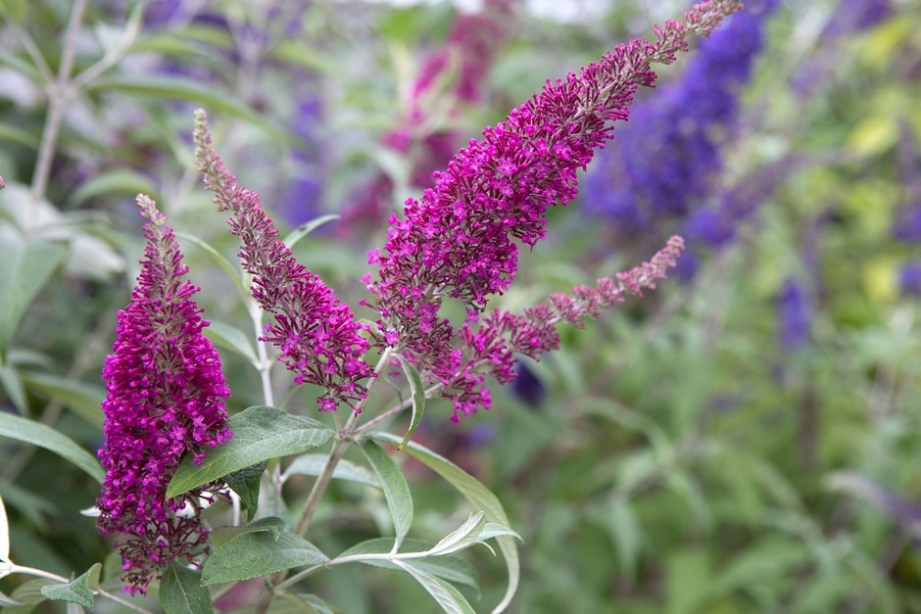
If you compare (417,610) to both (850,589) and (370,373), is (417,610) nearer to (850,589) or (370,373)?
(850,589)

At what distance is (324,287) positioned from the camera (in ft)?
2.43

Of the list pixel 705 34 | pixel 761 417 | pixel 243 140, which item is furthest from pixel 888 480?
pixel 705 34

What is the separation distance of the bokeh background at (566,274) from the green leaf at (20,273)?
0.10 meters

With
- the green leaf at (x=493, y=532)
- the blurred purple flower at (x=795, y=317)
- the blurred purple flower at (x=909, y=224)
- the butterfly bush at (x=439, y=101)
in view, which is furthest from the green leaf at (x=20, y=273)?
the blurred purple flower at (x=909, y=224)

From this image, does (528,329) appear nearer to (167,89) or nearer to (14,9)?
(167,89)

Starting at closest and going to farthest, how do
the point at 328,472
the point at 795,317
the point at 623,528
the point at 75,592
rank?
1. the point at 75,592
2. the point at 328,472
3. the point at 623,528
4. the point at 795,317

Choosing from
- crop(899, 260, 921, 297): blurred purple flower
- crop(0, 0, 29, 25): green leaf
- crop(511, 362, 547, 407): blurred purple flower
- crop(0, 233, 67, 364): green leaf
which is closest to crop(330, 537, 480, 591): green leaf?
crop(0, 233, 67, 364): green leaf

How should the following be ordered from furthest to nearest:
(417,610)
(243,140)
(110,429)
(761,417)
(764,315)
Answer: (764,315), (761,417), (243,140), (417,610), (110,429)

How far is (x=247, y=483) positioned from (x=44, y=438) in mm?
215

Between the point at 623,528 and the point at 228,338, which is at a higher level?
the point at 623,528

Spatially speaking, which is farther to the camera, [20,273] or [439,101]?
[439,101]

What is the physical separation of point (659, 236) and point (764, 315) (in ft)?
5.43

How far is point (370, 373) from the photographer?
0.76 metres

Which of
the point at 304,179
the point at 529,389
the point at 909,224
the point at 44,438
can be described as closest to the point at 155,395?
the point at 44,438
